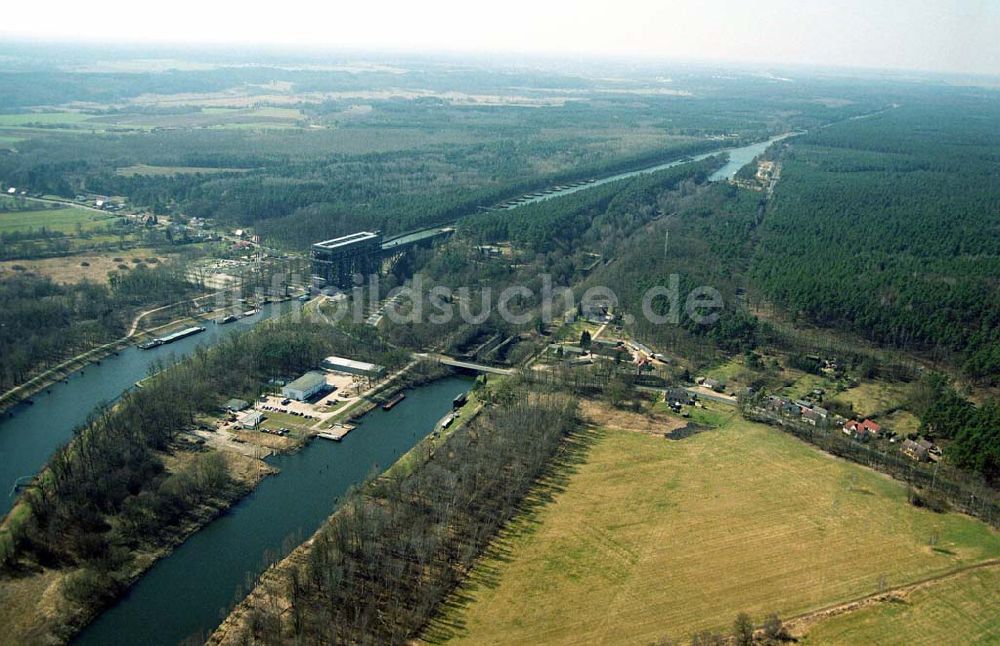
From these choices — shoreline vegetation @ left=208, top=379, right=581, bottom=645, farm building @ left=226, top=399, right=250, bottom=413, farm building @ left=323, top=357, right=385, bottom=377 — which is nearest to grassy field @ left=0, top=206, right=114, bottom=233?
farm building @ left=323, top=357, right=385, bottom=377

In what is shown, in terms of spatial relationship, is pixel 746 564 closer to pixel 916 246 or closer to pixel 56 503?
pixel 56 503

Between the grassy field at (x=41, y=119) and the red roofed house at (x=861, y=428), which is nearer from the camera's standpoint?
the red roofed house at (x=861, y=428)

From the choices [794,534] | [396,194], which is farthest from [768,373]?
[396,194]

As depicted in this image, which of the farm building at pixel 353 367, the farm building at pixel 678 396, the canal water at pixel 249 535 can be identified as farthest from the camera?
the farm building at pixel 353 367

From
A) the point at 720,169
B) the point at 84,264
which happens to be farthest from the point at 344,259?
the point at 720,169

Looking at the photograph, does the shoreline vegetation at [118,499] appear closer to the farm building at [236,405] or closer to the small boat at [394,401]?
the farm building at [236,405]

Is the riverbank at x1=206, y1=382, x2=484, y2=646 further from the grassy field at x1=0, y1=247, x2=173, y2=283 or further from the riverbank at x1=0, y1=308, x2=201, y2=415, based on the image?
the grassy field at x1=0, y1=247, x2=173, y2=283

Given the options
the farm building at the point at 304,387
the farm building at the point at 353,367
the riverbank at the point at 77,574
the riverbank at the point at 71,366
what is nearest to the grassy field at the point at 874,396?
the farm building at the point at 353,367
